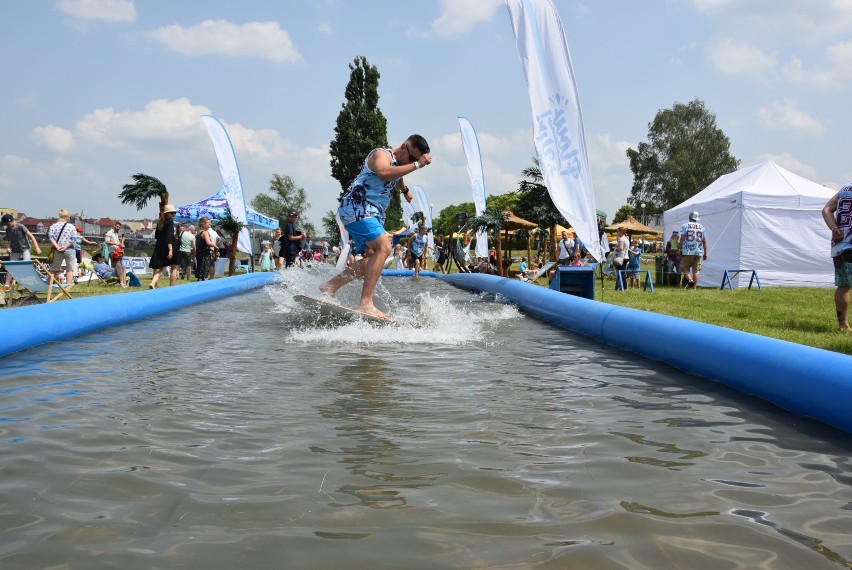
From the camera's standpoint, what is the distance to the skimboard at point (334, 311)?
21.0 ft

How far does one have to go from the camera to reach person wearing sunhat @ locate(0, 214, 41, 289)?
11016 mm

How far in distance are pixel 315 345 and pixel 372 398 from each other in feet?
6.71

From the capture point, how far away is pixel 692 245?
13578mm

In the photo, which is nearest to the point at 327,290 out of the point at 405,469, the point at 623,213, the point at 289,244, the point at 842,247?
the point at 405,469

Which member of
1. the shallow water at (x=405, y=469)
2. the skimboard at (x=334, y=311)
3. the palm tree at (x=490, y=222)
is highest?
the palm tree at (x=490, y=222)

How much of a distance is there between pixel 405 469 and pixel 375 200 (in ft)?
15.0

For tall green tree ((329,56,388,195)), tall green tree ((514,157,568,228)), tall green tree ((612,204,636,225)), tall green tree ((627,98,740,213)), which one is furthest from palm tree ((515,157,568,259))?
tall green tree ((612,204,636,225))

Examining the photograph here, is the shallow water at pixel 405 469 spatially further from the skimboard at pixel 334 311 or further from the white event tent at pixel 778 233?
the white event tent at pixel 778 233

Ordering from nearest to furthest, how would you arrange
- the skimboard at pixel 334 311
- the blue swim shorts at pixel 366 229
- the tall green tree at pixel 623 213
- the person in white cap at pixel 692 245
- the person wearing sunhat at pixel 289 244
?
the skimboard at pixel 334 311 < the blue swim shorts at pixel 366 229 < the person in white cap at pixel 692 245 < the person wearing sunhat at pixel 289 244 < the tall green tree at pixel 623 213

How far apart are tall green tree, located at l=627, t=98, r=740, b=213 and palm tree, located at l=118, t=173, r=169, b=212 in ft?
150

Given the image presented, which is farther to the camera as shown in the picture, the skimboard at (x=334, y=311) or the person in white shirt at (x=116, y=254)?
the person in white shirt at (x=116, y=254)

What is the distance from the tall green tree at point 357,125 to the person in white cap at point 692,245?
33859 mm

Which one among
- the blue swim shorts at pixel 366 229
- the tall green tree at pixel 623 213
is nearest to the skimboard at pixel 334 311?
the blue swim shorts at pixel 366 229

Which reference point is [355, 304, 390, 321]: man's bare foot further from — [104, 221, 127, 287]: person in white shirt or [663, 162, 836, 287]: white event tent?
[663, 162, 836, 287]: white event tent
